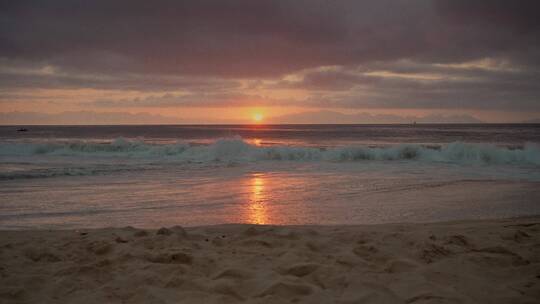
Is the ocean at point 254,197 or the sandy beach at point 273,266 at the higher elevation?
the sandy beach at point 273,266

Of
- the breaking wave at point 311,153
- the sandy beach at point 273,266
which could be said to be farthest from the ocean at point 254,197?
the breaking wave at point 311,153

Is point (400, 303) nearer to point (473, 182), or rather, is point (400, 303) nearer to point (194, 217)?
point (194, 217)

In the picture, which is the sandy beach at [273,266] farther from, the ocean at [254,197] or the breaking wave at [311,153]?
the breaking wave at [311,153]

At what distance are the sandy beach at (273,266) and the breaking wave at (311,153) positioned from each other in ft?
56.3

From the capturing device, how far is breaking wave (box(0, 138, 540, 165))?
70.3ft

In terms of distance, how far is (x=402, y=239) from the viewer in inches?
214

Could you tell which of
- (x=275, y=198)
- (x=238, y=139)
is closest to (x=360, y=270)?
(x=275, y=198)

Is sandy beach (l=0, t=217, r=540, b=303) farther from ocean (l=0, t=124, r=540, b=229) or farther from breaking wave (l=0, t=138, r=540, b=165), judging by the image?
breaking wave (l=0, t=138, r=540, b=165)

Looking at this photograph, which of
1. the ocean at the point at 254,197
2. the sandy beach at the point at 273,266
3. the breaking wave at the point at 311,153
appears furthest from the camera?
the breaking wave at the point at 311,153

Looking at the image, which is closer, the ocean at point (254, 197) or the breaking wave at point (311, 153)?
the ocean at point (254, 197)

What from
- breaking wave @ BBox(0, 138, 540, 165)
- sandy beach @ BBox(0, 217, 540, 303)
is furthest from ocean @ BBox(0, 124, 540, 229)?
breaking wave @ BBox(0, 138, 540, 165)

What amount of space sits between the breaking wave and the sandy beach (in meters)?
17.2

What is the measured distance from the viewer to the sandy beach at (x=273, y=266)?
3785mm

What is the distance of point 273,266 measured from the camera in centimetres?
447
